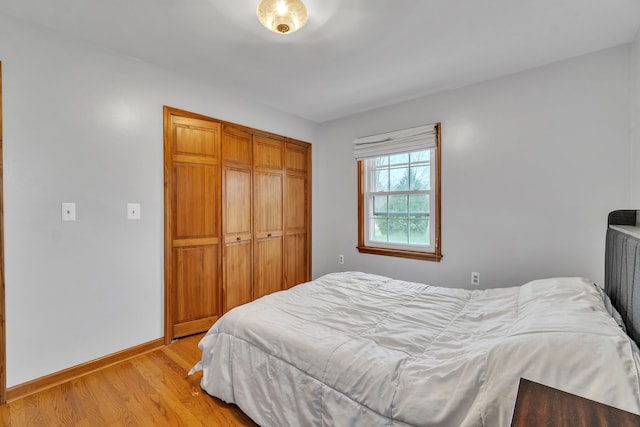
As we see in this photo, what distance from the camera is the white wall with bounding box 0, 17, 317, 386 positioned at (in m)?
1.80

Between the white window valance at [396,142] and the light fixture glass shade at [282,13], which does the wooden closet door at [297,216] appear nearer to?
the white window valance at [396,142]

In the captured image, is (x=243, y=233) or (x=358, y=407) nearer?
(x=358, y=407)

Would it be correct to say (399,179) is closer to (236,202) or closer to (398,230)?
(398,230)

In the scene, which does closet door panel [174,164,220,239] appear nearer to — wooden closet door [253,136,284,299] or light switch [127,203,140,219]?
light switch [127,203,140,219]

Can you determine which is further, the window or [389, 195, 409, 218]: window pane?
[389, 195, 409, 218]: window pane

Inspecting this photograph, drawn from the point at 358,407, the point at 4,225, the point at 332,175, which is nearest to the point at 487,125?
the point at 332,175

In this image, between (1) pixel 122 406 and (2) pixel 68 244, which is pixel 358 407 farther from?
(2) pixel 68 244

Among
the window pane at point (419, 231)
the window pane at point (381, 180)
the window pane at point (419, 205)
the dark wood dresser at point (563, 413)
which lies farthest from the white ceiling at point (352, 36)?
the dark wood dresser at point (563, 413)

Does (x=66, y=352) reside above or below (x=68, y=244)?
below

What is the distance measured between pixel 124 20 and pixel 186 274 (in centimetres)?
200

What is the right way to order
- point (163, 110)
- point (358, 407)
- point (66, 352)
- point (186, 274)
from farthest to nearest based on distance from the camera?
point (186, 274), point (163, 110), point (66, 352), point (358, 407)

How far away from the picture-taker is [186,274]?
2.63 meters

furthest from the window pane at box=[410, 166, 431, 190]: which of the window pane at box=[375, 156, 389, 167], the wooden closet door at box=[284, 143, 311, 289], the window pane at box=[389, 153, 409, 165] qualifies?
the wooden closet door at box=[284, 143, 311, 289]

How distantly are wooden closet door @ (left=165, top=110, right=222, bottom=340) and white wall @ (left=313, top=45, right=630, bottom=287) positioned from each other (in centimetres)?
202
